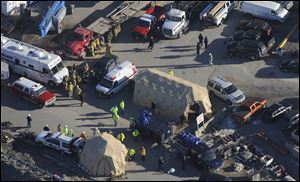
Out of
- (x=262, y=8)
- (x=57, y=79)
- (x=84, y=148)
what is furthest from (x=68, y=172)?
(x=262, y=8)

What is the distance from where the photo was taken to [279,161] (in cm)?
5434

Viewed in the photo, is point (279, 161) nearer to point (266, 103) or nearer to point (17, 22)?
point (266, 103)

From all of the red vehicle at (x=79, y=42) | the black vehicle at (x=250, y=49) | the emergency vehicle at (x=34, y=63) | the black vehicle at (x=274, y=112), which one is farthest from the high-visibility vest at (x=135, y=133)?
the black vehicle at (x=250, y=49)

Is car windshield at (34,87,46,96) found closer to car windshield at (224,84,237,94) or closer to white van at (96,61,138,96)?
white van at (96,61,138,96)

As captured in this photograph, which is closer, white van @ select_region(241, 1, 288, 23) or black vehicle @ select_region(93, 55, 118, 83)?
black vehicle @ select_region(93, 55, 118, 83)

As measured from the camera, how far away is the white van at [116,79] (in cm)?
6109

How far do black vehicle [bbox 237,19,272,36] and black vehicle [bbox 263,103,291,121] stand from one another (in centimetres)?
1115

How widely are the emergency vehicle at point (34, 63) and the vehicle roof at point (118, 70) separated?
4063 millimetres

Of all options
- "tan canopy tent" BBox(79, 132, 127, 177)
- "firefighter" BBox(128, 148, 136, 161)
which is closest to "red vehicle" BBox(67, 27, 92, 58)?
"tan canopy tent" BBox(79, 132, 127, 177)

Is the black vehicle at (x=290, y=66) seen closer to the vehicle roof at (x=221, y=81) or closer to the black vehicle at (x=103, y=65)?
the vehicle roof at (x=221, y=81)

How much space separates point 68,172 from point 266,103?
17286mm

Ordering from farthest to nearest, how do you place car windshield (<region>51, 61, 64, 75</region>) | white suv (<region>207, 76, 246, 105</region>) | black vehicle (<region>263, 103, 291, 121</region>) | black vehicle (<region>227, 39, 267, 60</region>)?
black vehicle (<region>227, 39, 267, 60</region>) < car windshield (<region>51, 61, 64, 75</region>) < white suv (<region>207, 76, 246, 105</region>) < black vehicle (<region>263, 103, 291, 121</region>)

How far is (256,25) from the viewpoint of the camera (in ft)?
223

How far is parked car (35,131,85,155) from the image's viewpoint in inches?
2153
